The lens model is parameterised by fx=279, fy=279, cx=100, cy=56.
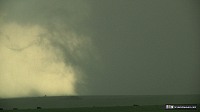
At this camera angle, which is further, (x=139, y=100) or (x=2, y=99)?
(x=139, y=100)

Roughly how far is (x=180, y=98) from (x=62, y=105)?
7223 millimetres

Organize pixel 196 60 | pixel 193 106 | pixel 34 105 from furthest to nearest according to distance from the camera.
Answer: pixel 34 105 → pixel 196 60 → pixel 193 106

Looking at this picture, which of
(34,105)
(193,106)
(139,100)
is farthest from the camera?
(139,100)

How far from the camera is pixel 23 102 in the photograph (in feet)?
56.5

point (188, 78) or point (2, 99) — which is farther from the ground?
point (188, 78)

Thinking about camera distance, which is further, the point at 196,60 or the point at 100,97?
the point at 100,97

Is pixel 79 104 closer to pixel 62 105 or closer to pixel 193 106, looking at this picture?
pixel 62 105

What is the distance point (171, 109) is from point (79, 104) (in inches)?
213

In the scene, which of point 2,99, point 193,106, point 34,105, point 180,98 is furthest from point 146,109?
point 2,99

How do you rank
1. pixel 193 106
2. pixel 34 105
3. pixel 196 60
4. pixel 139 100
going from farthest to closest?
pixel 139 100 < pixel 34 105 < pixel 196 60 < pixel 193 106

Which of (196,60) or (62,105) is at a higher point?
(196,60)

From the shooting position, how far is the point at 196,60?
51.6 feet

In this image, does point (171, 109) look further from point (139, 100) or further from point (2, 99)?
point (2, 99)

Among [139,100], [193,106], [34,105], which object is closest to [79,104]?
[34,105]
